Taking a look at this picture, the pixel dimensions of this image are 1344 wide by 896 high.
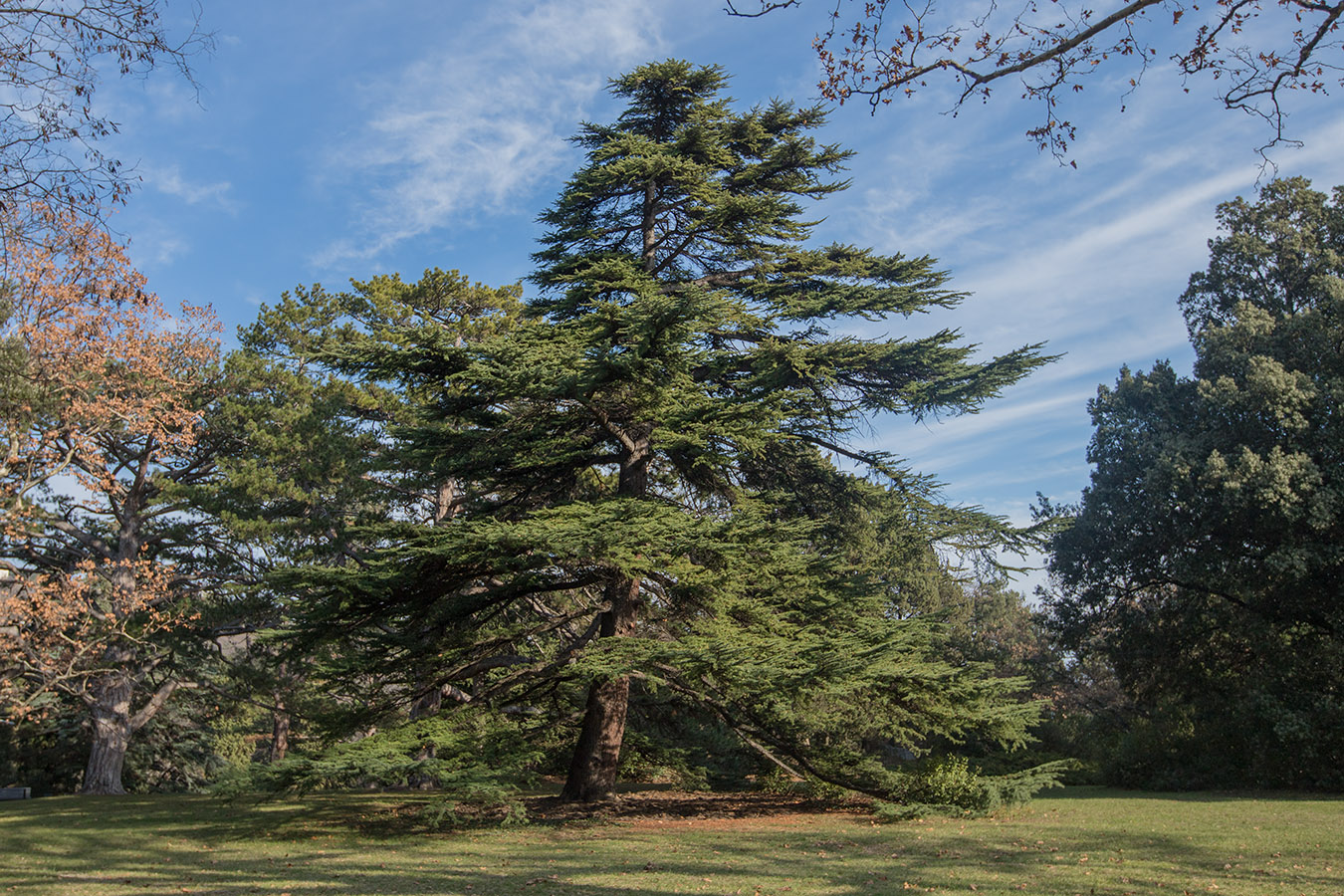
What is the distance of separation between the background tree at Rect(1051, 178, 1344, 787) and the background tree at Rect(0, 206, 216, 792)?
20.7m

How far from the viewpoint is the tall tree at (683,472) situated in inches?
472

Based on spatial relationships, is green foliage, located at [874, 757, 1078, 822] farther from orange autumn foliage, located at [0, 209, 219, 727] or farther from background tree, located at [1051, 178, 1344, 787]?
orange autumn foliage, located at [0, 209, 219, 727]

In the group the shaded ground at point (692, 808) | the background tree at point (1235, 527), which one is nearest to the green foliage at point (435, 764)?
the shaded ground at point (692, 808)

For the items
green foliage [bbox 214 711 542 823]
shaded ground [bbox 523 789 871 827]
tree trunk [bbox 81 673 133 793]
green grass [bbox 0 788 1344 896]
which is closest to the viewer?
green grass [bbox 0 788 1344 896]

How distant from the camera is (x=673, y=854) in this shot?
942 centimetres

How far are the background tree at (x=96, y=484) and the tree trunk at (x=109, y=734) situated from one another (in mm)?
27

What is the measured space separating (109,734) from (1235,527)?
27180 mm

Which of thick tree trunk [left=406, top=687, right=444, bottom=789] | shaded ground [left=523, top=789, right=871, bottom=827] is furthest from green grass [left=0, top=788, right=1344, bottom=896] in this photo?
thick tree trunk [left=406, top=687, right=444, bottom=789]

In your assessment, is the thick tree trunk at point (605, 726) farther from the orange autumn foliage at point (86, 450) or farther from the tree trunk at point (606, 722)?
the orange autumn foliage at point (86, 450)

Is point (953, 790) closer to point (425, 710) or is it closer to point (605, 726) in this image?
point (605, 726)

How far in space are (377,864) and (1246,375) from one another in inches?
766

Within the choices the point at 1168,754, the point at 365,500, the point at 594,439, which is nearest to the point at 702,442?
the point at 594,439

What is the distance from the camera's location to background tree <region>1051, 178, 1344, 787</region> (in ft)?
58.4

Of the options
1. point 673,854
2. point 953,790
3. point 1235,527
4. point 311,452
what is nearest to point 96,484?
point 311,452
